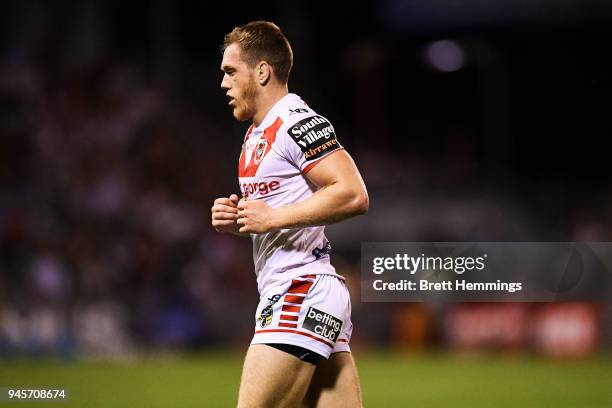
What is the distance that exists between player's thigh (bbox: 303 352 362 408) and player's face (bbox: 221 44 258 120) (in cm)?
122

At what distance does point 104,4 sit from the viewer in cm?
1778

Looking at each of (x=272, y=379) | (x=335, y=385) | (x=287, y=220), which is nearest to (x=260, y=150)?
(x=287, y=220)

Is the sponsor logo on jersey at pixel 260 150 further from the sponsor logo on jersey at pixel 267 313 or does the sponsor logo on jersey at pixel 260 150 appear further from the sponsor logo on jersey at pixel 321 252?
the sponsor logo on jersey at pixel 267 313

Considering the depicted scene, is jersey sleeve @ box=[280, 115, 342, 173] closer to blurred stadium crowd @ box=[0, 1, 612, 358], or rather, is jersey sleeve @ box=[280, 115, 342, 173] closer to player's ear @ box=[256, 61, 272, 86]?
player's ear @ box=[256, 61, 272, 86]

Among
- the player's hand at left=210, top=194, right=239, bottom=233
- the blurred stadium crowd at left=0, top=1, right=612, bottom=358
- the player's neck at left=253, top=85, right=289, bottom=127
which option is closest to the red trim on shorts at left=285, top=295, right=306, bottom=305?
the player's hand at left=210, top=194, right=239, bottom=233

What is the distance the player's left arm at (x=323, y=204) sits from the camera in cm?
406

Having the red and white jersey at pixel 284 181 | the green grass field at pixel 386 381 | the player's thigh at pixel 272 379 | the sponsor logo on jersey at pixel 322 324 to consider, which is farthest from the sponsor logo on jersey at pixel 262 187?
the green grass field at pixel 386 381

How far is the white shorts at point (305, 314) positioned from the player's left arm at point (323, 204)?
323mm

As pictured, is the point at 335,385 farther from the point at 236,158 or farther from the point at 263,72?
the point at 236,158

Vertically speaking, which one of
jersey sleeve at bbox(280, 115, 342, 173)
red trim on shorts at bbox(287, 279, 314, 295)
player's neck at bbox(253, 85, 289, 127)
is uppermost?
player's neck at bbox(253, 85, 289, 127)

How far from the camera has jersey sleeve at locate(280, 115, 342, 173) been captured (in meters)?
4.16

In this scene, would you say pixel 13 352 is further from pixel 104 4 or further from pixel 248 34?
pixel 248 34

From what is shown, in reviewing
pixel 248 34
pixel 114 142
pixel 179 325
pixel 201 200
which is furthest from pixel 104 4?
pixel 248 34

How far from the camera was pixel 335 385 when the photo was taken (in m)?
4.44
